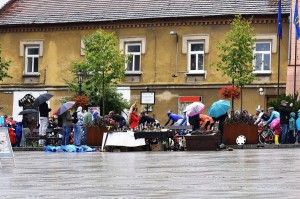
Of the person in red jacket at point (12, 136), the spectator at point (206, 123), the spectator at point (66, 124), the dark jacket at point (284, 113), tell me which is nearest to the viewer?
the spectator at point (66, 124)

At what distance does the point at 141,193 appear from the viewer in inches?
579

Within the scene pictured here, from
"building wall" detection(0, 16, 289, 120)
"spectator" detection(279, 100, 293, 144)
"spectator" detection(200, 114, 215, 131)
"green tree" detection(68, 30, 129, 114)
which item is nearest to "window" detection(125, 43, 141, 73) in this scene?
"building wall" detection(0, 16, 289, 120)

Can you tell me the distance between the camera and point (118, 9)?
58562 millimetres

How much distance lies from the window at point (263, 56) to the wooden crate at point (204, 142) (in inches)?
792

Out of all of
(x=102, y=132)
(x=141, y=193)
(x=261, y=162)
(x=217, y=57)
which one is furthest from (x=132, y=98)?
(x=141, y=193)

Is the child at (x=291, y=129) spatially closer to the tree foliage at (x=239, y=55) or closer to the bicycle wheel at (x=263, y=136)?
the bicycle wheel at (x=263, y=136)

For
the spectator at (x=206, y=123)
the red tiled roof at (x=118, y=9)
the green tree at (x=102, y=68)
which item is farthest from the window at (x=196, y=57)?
the spectator at (x=206, y=123)

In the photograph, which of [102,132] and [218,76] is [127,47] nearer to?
[218,76]

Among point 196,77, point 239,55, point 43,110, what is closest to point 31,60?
point 196,77

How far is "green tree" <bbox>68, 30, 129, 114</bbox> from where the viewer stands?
5453cm

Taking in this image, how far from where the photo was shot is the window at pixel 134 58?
190ft

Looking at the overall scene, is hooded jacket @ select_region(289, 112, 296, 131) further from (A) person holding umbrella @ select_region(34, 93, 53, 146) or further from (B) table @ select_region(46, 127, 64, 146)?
(A) person holding umbrella @ select_region(34, 93, 53, 146)

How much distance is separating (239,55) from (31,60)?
47.5 feet

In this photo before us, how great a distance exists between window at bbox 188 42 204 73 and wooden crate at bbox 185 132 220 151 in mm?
21146
